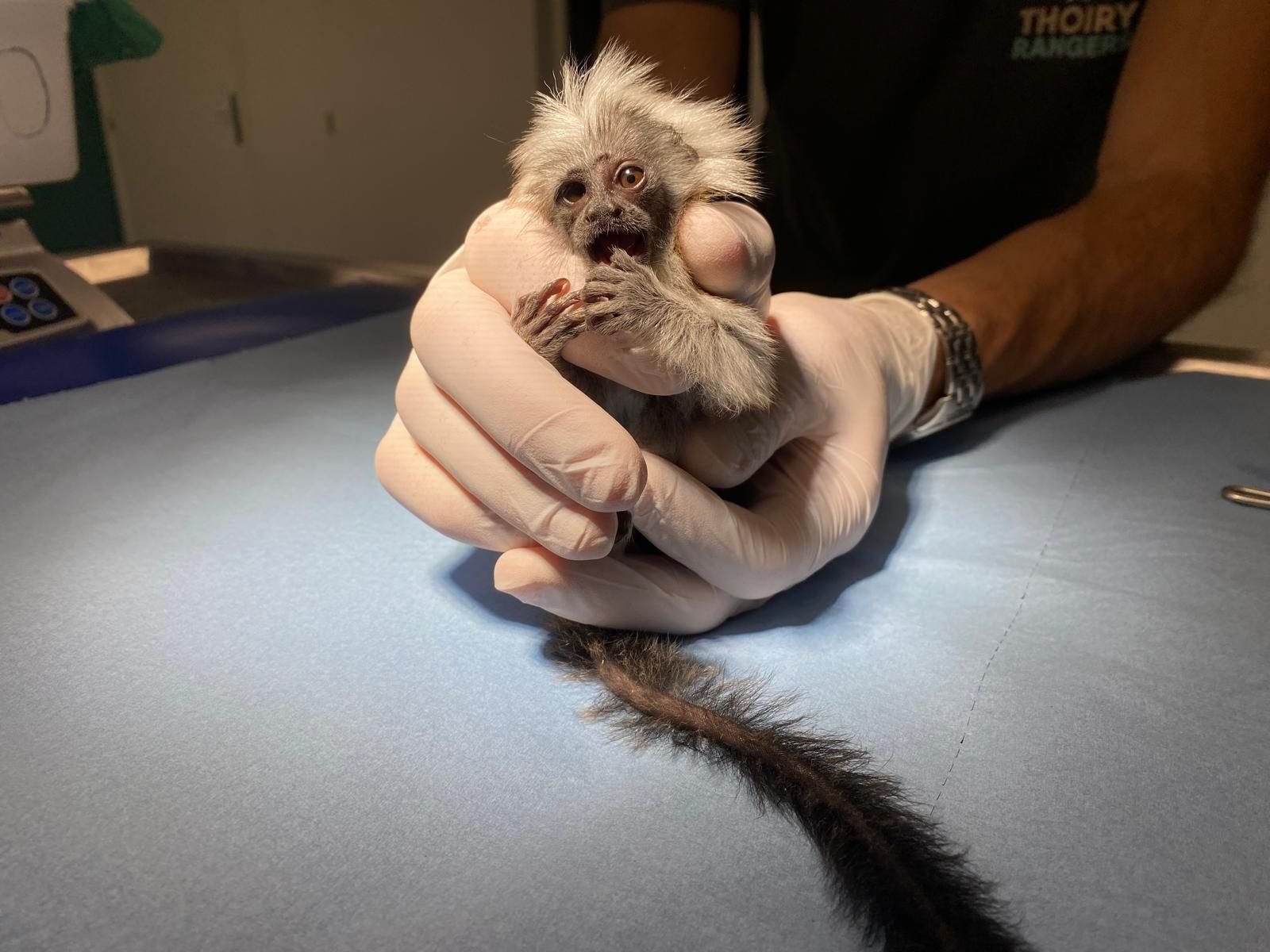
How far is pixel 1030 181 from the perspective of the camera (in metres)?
1.81

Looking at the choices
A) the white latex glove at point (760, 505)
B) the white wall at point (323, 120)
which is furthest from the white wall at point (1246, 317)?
the white wall at point (323, 120)

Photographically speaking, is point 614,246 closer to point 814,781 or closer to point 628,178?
point 628,178

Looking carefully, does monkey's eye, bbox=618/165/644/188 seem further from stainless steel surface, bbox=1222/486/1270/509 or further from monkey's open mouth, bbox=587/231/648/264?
stainless steel surface, bbox=1222/486/1270/509

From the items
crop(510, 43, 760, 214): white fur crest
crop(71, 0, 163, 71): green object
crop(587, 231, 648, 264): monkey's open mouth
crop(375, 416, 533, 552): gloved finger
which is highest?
crop(71, 0, 163, 71): green object

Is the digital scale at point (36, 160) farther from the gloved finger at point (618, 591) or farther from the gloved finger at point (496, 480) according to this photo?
the gloved finger at point (618, 591)

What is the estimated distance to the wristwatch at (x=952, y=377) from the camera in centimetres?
127

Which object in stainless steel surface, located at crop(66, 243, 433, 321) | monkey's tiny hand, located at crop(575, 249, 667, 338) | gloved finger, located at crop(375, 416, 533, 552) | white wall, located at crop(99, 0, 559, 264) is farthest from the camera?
white wall, located at crop(99, 0, 559, 264)

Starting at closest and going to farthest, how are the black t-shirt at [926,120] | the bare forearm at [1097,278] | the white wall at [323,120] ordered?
the bare forearm at [1097,278]
the black t-shirt at [926,120]
the white wall at [323,120]

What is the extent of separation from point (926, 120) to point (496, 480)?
1419 mm

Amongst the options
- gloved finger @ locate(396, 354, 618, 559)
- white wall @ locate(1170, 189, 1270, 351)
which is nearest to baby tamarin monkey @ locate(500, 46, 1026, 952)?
gloved finger @ locate(396, 354, 618, 559)

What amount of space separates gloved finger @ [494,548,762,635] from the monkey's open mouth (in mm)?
275

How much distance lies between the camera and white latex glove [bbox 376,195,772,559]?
0.74m

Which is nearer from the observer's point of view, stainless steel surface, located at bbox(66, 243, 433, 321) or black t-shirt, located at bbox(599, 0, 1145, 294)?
black t-shirt, located at bbox(599, 0, 1145, 294)

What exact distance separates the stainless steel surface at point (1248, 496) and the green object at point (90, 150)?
2.06 meters
